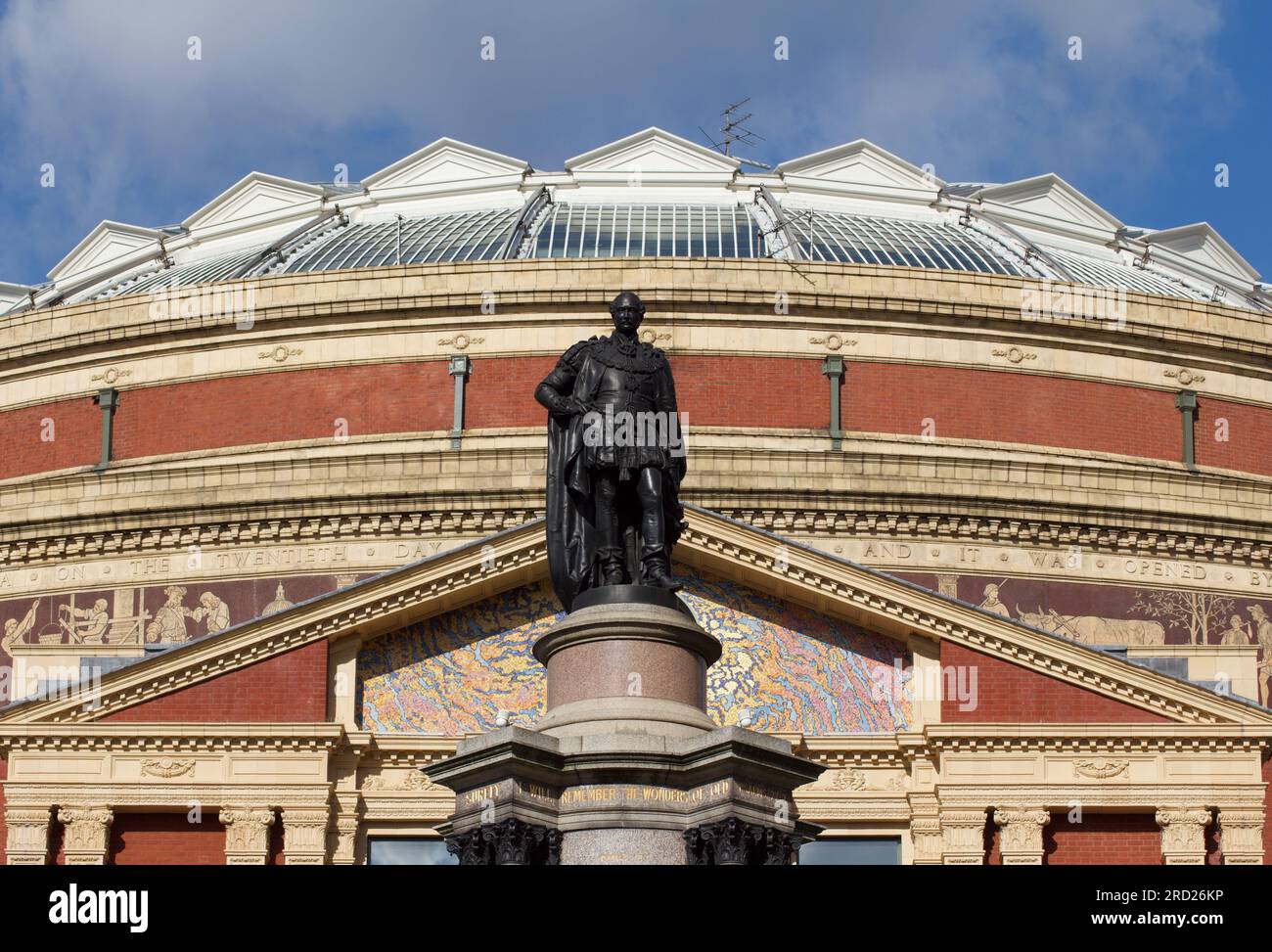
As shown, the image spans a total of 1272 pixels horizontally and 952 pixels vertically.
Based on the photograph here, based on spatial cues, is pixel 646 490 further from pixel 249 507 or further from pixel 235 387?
pixel 235 387

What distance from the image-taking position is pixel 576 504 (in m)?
20.2

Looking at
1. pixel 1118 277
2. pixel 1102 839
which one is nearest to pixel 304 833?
pixel 1102 839

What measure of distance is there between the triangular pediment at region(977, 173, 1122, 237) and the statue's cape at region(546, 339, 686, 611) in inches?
1397

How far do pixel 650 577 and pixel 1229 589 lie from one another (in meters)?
25.5

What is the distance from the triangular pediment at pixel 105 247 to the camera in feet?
188

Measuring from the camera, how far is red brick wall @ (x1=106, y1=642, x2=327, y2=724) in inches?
1377

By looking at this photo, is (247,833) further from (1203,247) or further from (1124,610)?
(1203,247)

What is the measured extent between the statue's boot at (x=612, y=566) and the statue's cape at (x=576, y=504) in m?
0.06

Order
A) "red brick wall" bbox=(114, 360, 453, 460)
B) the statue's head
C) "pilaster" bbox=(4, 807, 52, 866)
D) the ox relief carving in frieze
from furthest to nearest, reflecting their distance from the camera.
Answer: "red brick wall" bbox=(114, 360, 453, 460)
the ox relief carving in frieze
"pilaster" bbox=(4, 807, 52, 866)
the statue's head

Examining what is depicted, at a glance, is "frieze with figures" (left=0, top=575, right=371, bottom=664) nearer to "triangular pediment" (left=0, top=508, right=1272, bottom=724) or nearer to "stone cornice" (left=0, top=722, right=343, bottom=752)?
"triangular pediment" (left=0, top=508, right=1272, bottom=724)

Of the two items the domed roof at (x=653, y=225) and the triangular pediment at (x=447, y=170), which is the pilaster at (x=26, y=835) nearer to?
the domed roof at (x=653, y=225)

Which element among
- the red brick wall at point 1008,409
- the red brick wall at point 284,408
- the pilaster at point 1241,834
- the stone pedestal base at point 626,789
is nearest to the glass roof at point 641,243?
the red brick wall at point 1008,409

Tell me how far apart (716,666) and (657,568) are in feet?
52.0

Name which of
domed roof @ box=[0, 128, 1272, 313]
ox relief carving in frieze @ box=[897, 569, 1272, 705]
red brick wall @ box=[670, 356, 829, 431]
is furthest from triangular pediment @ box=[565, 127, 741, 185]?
ox relief carving in frieze @ box=[897, 569, 1272, 705]
